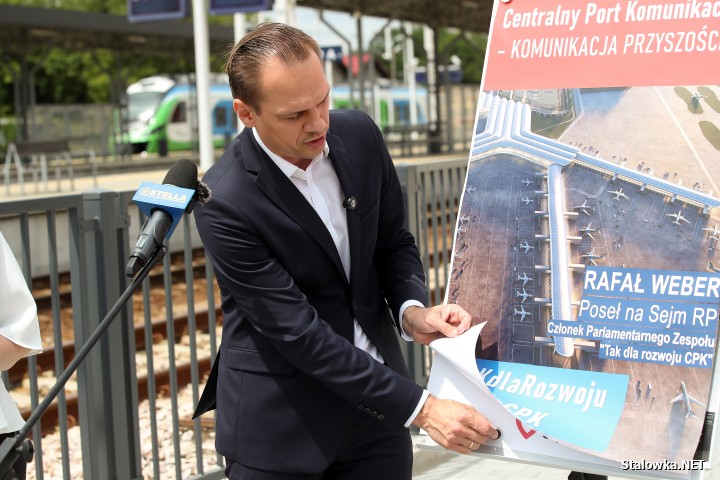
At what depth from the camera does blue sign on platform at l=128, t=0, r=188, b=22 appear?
707 inches

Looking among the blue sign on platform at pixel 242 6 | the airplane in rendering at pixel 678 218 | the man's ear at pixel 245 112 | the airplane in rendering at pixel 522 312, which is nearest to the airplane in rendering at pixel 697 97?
the airplane in rendering at pixel 678 218

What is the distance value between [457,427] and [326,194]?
0.67 meters

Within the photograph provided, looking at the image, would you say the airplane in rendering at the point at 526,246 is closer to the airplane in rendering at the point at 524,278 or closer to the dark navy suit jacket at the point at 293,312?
the airplane in rendering at the point at 524,278

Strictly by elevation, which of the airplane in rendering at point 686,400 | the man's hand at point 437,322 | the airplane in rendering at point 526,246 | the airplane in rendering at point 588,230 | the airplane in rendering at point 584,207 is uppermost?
the airplane in rendering at point 584,207

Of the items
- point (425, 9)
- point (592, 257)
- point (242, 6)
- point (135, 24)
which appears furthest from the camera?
point (135, 24)

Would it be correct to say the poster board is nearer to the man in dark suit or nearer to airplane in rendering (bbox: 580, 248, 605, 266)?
airplane in rendering (bbox: 580, 248, 605, 266)

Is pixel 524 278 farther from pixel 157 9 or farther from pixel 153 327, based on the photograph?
pixel 157 9

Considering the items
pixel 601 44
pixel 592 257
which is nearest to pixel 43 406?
pixel 592 257

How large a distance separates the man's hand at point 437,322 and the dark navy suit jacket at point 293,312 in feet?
0.28

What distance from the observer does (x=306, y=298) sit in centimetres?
256

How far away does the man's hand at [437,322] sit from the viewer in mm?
2641

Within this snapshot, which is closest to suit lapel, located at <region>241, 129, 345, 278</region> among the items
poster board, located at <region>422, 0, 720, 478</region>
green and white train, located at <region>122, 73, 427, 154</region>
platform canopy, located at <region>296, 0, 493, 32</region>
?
poster board, located at <region>422, 0, 720, 478</region>

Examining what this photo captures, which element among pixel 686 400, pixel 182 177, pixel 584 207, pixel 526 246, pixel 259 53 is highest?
pixel 259 53

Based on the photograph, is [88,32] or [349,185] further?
[88,32]
